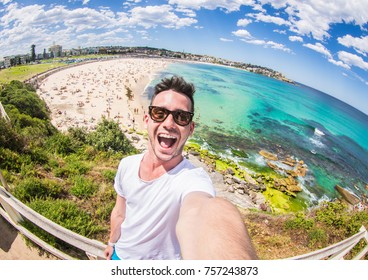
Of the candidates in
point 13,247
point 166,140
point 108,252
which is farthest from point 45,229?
point 166,140

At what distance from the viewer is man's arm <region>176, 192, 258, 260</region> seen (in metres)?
1.18

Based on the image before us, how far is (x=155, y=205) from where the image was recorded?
186cm

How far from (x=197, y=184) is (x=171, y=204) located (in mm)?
267

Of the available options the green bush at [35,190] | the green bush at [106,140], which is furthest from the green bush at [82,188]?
the green bush at [106,140]

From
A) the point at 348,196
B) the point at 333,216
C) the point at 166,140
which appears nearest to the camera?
the point at 166,140

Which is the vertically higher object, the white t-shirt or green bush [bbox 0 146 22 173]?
the white t-shirt

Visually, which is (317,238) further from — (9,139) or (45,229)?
(9,139)

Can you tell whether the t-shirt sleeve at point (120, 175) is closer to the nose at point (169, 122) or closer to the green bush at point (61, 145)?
the nose at point (169, 122)

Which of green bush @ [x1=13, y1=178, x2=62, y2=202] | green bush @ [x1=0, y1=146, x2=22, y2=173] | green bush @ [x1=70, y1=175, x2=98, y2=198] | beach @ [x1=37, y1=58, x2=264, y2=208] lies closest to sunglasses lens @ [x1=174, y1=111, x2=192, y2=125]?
green bush @ [x1=13, y1=178, x2=62, y2=202]

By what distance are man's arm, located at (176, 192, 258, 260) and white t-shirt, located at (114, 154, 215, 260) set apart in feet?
0.52

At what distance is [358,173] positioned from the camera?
28.5 m

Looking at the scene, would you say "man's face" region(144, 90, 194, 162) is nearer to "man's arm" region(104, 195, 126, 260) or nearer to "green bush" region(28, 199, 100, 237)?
"man's arm" region(104, 195, 126, 260)

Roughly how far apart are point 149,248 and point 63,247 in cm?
225
